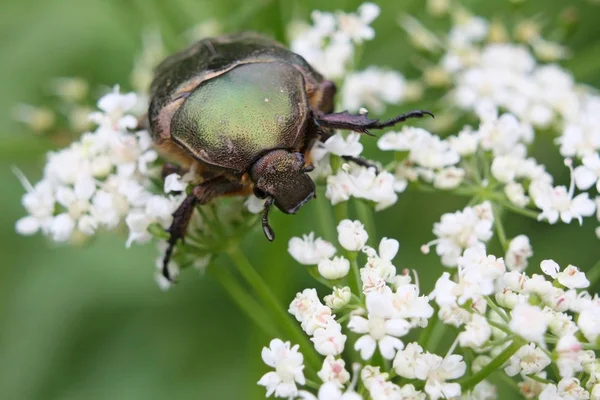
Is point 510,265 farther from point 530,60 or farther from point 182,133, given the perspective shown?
point 530,60

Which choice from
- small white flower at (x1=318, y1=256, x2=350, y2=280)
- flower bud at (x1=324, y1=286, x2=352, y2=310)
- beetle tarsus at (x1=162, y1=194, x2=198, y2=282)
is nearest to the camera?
flower bud at (x1=324, y1=286, x2=352, y2=310)

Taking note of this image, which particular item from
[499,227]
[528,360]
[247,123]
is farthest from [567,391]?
[247,123]

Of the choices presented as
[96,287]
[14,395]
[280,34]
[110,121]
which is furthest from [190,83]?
[14,395]

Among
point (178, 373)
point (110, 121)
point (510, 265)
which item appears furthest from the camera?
point (178, 373)

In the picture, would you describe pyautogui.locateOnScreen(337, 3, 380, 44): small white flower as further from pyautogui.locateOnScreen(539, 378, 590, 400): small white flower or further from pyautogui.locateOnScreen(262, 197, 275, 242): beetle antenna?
pyautogui.locateOnScreen(539, 378, 590, 400): small white flower

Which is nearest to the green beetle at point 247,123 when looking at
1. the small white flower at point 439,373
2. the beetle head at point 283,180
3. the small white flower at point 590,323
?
the beetle head at point 283,180

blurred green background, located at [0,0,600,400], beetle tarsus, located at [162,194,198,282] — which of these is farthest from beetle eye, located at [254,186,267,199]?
blurred green background, located at [0,0,600,400]
